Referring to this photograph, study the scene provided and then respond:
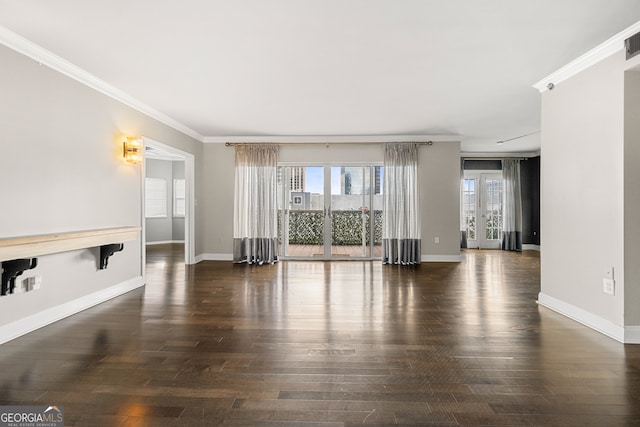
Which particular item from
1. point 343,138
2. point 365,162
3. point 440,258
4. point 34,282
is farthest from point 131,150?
point 440,258

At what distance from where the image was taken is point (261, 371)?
7.15 ft

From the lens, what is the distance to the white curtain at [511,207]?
8.50 m

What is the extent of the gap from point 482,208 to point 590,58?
6.24m

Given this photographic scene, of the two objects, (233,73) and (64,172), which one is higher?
(233,73)

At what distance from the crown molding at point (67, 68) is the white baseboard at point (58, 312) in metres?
2.29

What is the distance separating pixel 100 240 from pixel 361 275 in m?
3.60

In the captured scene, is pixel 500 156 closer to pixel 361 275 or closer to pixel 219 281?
pixel 361 275

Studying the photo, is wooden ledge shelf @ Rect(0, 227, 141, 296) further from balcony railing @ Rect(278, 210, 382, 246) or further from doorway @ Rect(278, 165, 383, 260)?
balcony railing @ Rect(278, 210, 382, 246)

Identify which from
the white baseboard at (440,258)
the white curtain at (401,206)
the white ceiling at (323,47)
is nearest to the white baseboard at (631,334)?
the white ceiling at (323,47)

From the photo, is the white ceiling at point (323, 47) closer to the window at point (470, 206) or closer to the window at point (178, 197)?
the window at point (470, 206)

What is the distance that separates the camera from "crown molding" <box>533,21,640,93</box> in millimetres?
2637

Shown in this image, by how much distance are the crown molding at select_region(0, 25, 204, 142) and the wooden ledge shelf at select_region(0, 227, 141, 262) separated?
1.59 metres

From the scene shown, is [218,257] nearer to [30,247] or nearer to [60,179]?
[60,179]

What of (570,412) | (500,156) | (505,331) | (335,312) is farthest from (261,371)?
(500,156)
